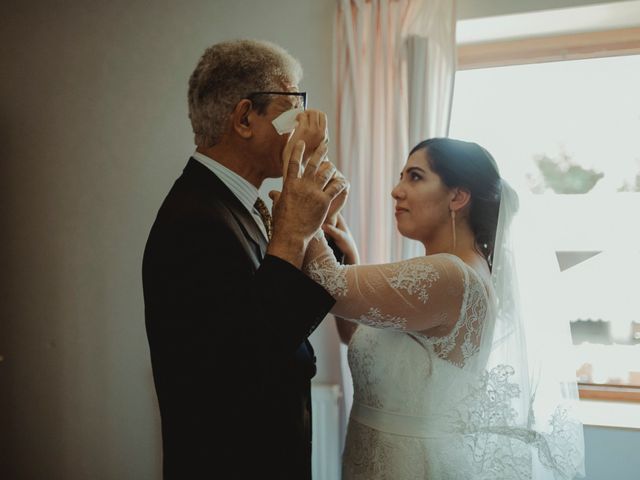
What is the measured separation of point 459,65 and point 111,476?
8.14ft

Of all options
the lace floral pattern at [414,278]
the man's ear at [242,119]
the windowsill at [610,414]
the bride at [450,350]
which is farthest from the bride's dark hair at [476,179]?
the windowsill at [610,414]

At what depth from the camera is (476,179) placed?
166 cm

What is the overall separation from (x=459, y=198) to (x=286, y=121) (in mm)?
600

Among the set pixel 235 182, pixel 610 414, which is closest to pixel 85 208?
pixel 235 182

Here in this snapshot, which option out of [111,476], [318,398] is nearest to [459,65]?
[318,398]

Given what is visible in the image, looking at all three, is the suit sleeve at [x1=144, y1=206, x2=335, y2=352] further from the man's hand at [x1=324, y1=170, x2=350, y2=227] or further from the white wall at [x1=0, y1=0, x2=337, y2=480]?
the white wall at [x1=0, y1=0, x2=337, y2=480]

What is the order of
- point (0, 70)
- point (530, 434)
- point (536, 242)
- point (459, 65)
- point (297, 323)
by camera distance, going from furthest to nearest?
point (0, 70) < point (459, 65) < point (536, 242) < point (530, 434) < point (297, 323)

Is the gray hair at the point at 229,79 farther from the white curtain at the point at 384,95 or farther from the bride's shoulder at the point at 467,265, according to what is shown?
the white curtain at the point at 384,95

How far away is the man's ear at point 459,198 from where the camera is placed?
5.44 ft

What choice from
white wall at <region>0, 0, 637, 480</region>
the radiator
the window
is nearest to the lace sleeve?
the radiator

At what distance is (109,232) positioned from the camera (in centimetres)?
270

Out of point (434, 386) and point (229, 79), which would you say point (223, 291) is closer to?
point (229, 79)

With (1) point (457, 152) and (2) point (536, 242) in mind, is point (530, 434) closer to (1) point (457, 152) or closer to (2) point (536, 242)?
(2) point (536, 242)

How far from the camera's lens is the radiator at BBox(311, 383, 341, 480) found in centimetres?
226
